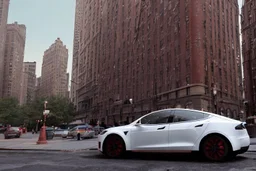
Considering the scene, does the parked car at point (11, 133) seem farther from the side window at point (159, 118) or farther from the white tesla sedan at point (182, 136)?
the side window at point (159, 118)

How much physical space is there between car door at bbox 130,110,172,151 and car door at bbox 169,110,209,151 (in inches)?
8.1

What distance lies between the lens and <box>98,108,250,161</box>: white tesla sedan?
22.9 ft

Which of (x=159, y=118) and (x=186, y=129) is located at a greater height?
(x=159, y=118)

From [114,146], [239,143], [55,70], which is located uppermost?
[55,70]

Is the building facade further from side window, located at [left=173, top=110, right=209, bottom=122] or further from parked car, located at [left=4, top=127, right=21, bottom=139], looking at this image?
side window, located at [left=173, top=110, right=209, bottom=122]

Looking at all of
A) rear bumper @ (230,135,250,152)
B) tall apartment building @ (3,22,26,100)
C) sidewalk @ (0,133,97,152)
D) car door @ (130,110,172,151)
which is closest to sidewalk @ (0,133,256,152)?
sidewalk @ (0,133,97,152)

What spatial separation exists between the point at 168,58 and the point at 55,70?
127367 millimetres

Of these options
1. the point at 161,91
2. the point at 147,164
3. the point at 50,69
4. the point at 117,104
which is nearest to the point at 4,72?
the point at 50,69

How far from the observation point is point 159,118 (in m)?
7.89

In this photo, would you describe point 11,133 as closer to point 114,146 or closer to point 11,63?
point 114,146

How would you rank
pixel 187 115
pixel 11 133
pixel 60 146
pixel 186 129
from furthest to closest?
pixel 11 133, pixel 60 146, pixel 187 115, pixel 186 129

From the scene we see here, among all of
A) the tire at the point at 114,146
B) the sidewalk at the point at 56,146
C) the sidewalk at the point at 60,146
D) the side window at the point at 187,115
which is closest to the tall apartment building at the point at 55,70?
the sidewalk at the point at 56,146

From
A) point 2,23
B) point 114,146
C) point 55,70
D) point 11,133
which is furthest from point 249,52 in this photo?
point 55,70

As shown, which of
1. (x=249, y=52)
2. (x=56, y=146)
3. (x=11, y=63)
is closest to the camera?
(x=56, y=146)
